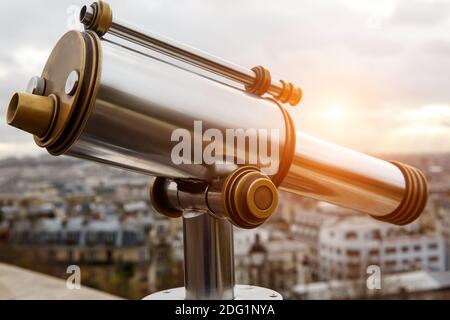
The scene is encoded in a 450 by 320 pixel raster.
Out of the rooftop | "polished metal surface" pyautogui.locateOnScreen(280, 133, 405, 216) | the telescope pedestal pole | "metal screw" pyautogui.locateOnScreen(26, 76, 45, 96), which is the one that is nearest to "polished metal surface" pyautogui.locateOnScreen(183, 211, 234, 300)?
the telescope pedestal pole

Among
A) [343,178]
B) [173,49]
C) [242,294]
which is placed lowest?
[242,294]

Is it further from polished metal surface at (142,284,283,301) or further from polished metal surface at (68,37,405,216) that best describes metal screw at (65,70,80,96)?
polished metal surface at (142,284,283,301)

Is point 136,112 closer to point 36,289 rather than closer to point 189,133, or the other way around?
point 189,133

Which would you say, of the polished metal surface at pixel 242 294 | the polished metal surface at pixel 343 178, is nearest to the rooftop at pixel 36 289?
the polished metal surface at pixel 242 294

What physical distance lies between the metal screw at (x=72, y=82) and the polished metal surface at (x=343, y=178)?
0.29 m

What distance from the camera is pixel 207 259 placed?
57cm

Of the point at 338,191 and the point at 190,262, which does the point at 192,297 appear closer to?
the point at 190,262

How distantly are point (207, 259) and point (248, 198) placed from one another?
0.11m

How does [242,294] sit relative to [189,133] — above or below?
below

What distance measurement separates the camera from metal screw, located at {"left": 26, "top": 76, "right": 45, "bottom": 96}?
509 mm

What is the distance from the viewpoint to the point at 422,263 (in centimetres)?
698

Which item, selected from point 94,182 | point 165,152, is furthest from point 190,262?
point 94,182

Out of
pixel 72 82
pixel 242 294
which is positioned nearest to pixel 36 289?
pixel 242 294

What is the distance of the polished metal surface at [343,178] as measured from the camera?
0.64m
